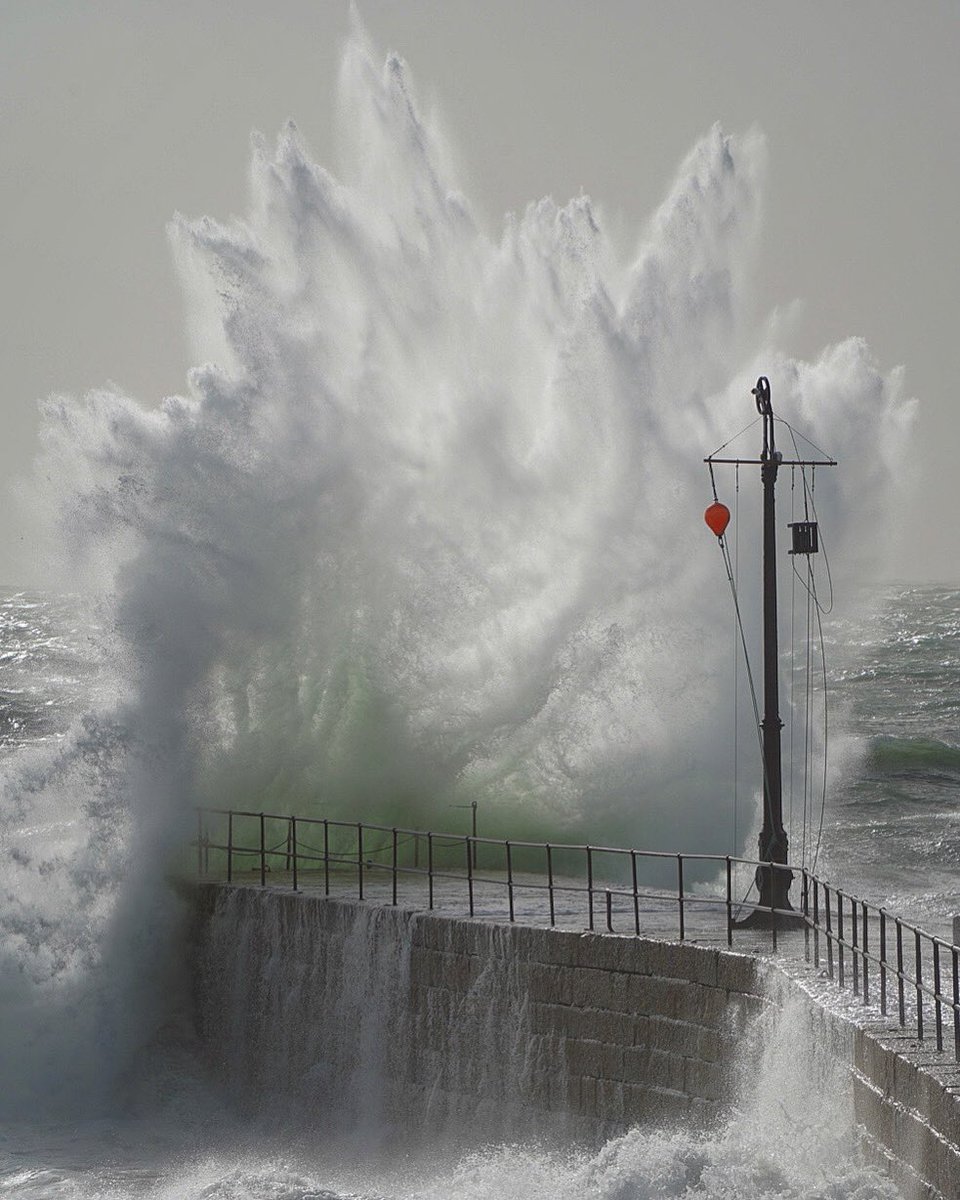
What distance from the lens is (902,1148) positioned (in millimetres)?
11648

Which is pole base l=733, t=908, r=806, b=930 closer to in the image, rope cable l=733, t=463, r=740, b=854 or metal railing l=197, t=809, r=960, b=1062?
metal railing l=197, t=809, r=960, b=1062

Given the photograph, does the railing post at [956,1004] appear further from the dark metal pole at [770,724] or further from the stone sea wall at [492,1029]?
the dark metal pole at [770,724]

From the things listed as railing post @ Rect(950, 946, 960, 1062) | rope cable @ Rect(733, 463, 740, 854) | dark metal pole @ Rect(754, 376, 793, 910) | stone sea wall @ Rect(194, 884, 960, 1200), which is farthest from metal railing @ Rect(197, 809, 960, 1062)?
rope cable @ Rect(733, 463, 740, 854)

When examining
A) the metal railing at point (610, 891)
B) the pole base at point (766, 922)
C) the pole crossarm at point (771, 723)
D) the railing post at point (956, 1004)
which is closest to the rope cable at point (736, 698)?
the metal railing at point (610, 891)

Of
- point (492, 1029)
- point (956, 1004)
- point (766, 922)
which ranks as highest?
point (956, 1004)

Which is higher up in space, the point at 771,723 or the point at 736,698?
the point at 771,723

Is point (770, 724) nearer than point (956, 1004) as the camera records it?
No

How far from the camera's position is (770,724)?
680 inches

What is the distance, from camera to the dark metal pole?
17.0m

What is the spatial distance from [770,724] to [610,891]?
6.10 feet

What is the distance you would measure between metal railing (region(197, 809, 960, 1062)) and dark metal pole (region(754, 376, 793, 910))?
0.20 meters

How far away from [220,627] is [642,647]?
5.65 m

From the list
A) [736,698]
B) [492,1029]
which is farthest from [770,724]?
[736,698]

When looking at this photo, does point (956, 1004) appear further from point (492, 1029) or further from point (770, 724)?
point (492, 1029)
